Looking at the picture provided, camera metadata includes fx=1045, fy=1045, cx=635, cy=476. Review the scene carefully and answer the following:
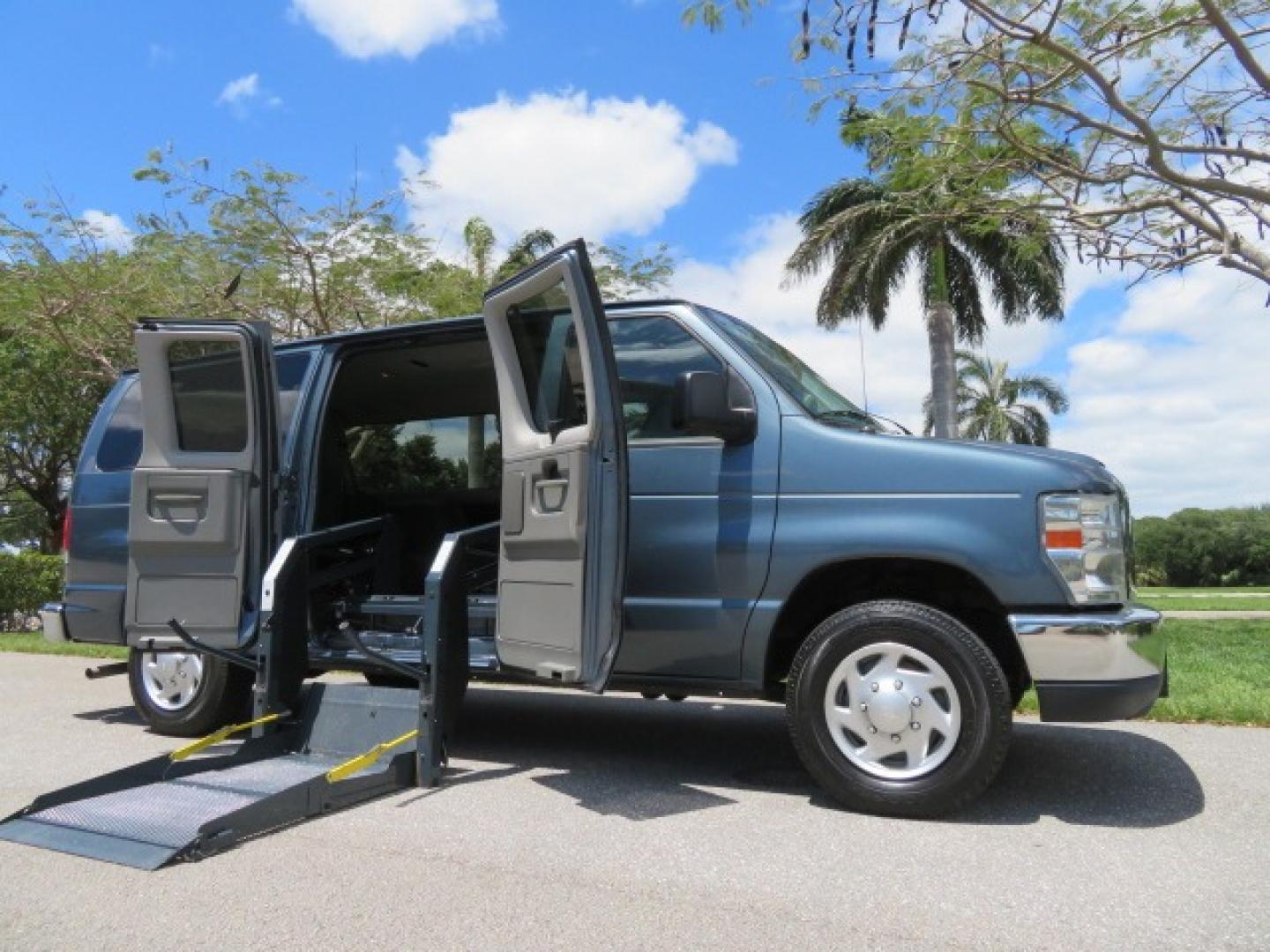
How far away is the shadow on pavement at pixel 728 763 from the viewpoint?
443 centimetres

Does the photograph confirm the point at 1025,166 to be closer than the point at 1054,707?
No

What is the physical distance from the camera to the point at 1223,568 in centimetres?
5791

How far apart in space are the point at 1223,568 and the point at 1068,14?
187 ft

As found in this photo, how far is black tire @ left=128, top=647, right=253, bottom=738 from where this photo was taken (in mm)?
5871

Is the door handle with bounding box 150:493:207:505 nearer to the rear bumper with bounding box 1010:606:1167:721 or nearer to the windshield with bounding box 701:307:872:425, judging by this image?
the windshield with bounding box 701:307:872:425

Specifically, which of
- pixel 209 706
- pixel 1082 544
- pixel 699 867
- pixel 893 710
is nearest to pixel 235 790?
pixel 209 706

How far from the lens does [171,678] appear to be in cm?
604

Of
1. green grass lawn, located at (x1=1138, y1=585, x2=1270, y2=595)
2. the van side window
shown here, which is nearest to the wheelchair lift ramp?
the van side window

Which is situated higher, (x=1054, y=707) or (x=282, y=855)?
(x=1054, y=707)

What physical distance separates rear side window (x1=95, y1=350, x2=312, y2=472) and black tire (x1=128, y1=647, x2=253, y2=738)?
1220 mm

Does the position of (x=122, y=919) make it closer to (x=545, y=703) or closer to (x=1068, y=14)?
(x=545, y=703)

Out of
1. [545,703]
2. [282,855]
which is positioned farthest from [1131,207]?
[282,855]

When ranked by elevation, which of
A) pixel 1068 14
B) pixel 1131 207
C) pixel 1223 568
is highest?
pixel 1068 14

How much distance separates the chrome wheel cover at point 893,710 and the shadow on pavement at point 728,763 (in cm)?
31
